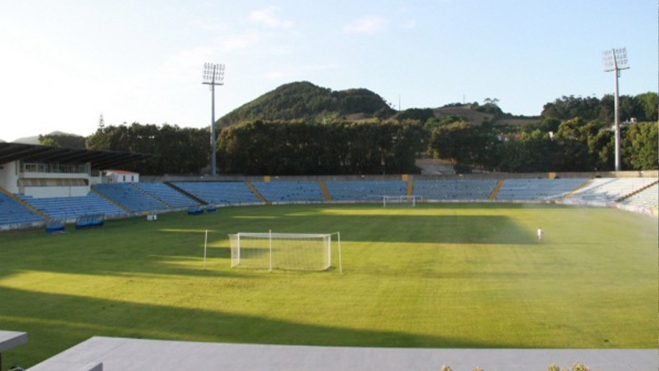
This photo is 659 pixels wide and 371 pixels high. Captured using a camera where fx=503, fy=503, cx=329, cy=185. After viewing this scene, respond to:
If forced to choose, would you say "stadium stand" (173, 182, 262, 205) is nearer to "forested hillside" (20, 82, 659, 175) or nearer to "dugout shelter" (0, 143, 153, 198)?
"forested hillside" (20, 82, 659, 175)

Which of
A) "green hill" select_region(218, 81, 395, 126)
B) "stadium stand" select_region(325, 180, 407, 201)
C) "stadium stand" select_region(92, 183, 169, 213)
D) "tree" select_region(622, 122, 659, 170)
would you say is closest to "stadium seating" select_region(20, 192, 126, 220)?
"stadium stand" select_region(92, 183, 169, 213)

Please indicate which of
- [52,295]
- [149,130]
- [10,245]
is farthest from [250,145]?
[52,295]

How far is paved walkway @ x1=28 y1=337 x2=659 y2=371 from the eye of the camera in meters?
8.20

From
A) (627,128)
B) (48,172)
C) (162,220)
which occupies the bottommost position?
(162,220)

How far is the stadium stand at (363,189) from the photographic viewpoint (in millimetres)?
67938

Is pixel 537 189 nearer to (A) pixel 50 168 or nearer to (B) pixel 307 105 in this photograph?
(A) pixel 50 168

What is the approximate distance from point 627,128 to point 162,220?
66.5m

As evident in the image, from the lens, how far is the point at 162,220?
41438mm

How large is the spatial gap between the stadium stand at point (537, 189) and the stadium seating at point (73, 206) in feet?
151

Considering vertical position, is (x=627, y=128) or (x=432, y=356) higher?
(x=627, y=128)

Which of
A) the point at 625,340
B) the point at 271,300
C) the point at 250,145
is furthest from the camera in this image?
the point at 250,145

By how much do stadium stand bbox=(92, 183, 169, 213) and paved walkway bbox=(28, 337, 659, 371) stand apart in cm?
→ 4031

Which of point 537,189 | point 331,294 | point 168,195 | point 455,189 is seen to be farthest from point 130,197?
point 537,189

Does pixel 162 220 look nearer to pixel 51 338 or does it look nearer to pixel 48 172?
pixel 48 172
